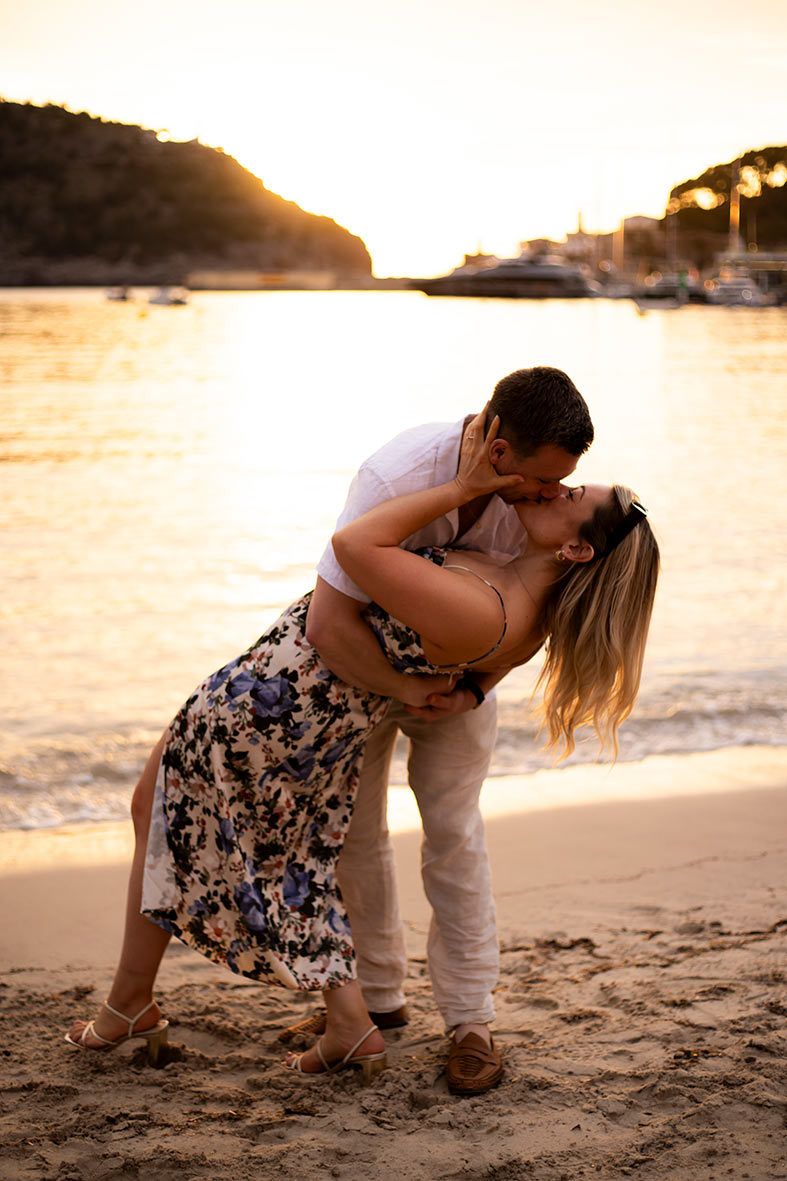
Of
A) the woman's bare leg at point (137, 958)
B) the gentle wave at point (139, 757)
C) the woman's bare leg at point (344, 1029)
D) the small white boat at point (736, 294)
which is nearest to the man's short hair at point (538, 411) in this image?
the woman's bare leg at point (137, 958)

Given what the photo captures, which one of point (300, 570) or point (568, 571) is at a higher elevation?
point (568, 571)

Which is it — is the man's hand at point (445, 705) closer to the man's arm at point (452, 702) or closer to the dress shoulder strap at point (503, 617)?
the man's arm at point (452, 702)

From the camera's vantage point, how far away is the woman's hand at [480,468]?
2.37 metres

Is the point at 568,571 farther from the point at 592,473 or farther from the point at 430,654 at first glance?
the point at 592,473

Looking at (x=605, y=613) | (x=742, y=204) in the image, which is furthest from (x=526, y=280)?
(x=605, y=613)

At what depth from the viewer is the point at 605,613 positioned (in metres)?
2.60

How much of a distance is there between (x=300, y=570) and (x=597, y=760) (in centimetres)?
530

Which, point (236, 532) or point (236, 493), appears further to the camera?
point (236, 493)

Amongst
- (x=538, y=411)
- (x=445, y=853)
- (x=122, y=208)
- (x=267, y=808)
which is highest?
(x=122, y=208)

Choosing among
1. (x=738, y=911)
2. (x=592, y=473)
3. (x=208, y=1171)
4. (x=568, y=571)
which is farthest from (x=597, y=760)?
(x=592, y=473)

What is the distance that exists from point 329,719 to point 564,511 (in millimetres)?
720

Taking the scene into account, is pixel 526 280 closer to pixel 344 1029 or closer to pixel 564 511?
pixel 564 511

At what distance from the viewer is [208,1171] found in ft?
7.78

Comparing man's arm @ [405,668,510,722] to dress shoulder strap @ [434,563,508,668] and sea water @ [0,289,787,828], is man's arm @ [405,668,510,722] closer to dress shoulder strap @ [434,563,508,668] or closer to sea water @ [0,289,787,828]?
dress shoulder strap @ [434,563,508,668]
